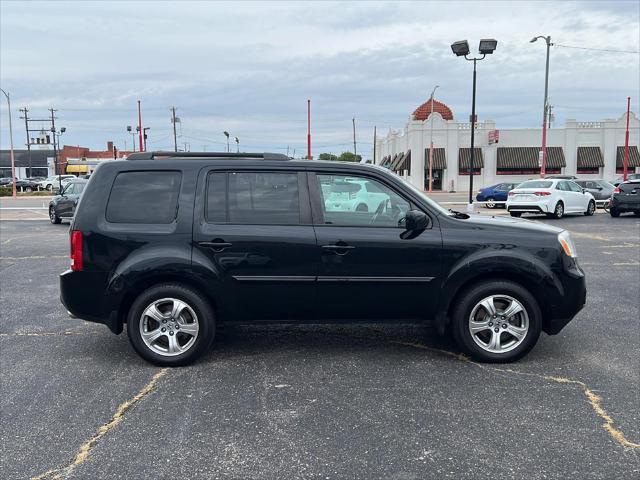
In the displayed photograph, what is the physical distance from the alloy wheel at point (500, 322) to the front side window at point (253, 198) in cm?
181

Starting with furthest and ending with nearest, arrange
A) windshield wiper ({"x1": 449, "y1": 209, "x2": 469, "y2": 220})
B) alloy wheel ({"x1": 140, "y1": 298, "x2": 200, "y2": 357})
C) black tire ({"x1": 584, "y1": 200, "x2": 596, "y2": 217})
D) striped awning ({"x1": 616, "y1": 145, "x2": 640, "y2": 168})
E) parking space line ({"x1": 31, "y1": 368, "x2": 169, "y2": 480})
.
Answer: striped awning ({"x1": 616, "y1": 145, "x2": 640, "y2": 168}) → black tire ({"x1": 584, "y1": 200, "x2": 596, "y2": 217}) → windshield wiper ({"x1": 449, "y1": 209, "x2": 469, "y2": 220}) → alloy wheel ({"x1": 140, "y1": 298, "x2": 200, "y2": 357}) → parking space line ({"x1": 31, "y1": 368, "x2": 169, "y2": 480})

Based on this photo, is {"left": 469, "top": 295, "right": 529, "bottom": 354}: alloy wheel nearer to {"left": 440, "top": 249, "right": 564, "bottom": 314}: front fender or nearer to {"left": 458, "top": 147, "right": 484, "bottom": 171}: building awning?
{"left": 440, "top": 249, "right": 564, "bottom": 314}: front fender

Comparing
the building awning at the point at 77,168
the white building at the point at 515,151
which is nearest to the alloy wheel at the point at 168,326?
the white building at the point at 515,151

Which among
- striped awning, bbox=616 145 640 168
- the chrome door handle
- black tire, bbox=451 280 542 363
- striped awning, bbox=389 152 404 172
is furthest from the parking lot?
striped awning, bbox=616 145 640 168

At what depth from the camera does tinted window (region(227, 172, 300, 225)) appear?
5105 millimetres

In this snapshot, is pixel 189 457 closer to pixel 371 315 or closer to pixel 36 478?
pixel 36 478

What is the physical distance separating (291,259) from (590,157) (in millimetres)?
53979

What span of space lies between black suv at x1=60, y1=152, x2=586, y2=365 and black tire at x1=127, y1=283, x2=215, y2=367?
0.03 feet

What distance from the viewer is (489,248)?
5062mm

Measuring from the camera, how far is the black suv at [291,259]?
5.02m

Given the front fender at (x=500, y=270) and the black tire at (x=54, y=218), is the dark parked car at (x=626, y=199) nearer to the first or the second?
the front fender at (x=500, y=270)

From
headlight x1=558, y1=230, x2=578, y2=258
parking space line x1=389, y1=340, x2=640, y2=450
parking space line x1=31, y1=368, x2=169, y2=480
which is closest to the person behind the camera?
parking space line x1=31, y1=368, x2=169, y2=480

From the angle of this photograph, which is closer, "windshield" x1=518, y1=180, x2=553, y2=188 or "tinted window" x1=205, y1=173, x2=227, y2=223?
"tinted window" x1=205, y1=173, x2=227, y2=223

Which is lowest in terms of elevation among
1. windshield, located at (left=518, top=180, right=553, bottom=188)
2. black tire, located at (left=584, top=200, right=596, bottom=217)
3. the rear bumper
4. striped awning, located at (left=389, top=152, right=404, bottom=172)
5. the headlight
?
black tire, located at (left=584, top=200, right=596, bottom=217)
